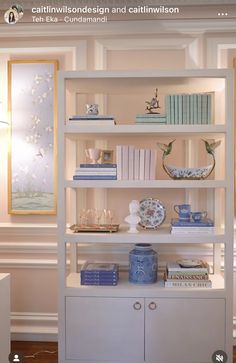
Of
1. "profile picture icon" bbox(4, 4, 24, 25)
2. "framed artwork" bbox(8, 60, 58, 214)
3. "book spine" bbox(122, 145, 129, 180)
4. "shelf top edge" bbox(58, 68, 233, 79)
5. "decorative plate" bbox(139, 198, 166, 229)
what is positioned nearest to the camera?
"shelf top edge" bbox(58, 68, 233, 79)

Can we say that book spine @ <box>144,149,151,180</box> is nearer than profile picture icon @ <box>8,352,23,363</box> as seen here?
No

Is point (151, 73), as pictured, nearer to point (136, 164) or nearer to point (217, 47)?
point (136, 164)

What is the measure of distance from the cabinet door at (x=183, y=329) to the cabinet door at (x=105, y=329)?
0.06m

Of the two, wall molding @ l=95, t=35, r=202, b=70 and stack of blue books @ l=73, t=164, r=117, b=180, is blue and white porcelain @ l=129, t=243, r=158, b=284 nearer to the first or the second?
stack of blue books @ l=73, t=164, r=117, b=180

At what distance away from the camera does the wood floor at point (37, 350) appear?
98.1 inches

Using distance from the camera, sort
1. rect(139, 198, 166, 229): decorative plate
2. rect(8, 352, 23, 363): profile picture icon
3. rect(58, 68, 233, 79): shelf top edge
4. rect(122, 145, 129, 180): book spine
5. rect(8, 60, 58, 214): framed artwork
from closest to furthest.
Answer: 1. rect(8, 352, 23, 363): profile picture icon
2. rect(58, 68, 233, 79): shelf top edge
3. rect(122, 145, 129, 180): book spine
4. rect(139, 198, 166, 229): decorative plate
5. rect(8, 60, 58, 214): framed artwork

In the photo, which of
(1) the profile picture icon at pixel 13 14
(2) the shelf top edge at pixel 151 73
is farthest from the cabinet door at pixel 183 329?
(1) the profile picture icon at pixel 13 14

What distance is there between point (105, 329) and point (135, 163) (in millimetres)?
947

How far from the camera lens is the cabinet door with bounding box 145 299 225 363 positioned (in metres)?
2.19

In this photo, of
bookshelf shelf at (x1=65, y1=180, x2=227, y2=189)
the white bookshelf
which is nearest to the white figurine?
the white bookshelf

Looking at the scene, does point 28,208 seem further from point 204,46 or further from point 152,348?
point 204,46

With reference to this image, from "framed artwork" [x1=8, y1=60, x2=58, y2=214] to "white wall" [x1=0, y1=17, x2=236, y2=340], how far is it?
65 millimetres

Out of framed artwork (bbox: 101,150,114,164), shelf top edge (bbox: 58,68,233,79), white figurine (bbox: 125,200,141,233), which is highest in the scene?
shelf top edge (bbox: 58,68,233,79)

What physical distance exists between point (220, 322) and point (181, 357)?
293mm
